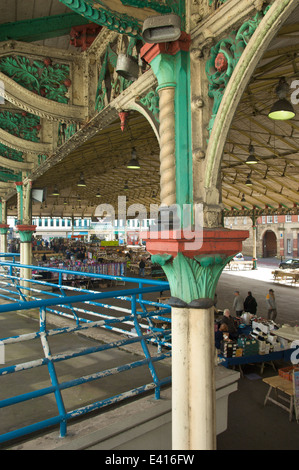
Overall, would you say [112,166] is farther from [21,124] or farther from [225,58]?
[225,58]

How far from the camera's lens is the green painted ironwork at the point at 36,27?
4613 millimetres

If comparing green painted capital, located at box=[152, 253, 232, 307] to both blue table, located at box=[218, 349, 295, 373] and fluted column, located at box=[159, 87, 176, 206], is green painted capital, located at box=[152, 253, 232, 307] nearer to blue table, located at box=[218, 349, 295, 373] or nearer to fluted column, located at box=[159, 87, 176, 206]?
fluted column, located at box=[159, 87, 176, 206]

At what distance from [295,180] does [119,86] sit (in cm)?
1730

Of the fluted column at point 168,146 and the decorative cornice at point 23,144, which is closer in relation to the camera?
the fluted column at point 168,146

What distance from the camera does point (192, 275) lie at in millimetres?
2477

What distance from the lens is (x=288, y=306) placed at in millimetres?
14547

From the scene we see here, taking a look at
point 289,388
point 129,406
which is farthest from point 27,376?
point 289,388

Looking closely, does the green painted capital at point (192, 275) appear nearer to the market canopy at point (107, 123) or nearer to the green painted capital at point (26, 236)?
the market canopy at point (107, 123)

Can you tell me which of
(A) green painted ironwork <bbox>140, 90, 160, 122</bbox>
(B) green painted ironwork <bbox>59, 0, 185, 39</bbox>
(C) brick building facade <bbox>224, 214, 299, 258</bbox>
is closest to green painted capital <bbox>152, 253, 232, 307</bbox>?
(A) green painted ironwork <bbox>140, 90, 160, 122</bbox>

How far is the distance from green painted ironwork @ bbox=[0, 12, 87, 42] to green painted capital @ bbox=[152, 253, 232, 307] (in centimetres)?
418

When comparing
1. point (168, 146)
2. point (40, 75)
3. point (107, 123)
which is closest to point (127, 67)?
point (168, 146)

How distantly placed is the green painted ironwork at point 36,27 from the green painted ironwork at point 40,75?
0.31 meters

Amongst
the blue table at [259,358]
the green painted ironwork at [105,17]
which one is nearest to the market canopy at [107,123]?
the green painted ironwork at [105,17]
